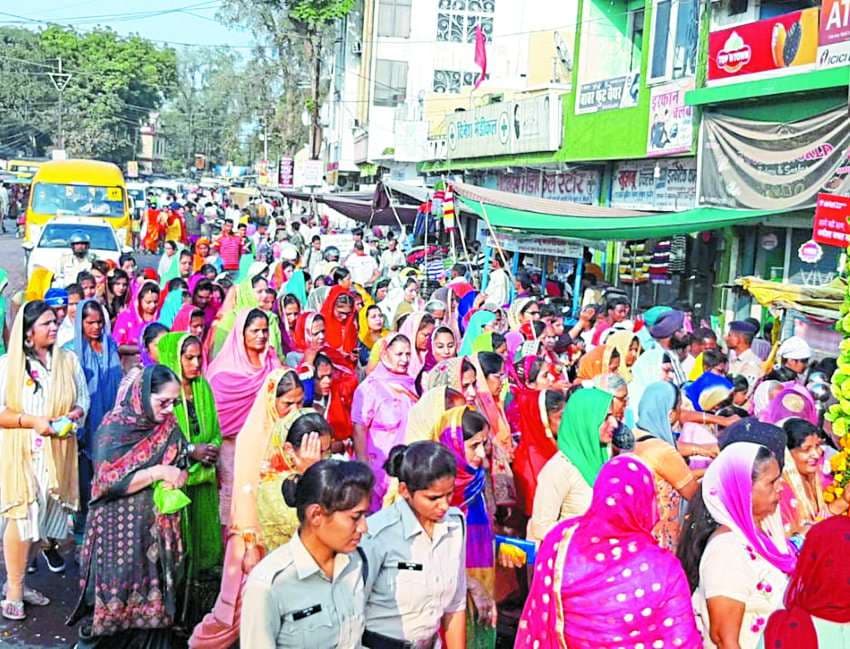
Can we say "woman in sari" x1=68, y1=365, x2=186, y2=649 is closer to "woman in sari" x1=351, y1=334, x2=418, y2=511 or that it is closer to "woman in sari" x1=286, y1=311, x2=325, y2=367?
"woman in sari" x1=351, y1=334, x2=418, y2=511

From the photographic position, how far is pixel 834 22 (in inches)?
417

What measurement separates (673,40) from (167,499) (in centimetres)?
1114

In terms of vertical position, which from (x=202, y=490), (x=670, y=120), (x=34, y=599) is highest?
(x=670, y=120)

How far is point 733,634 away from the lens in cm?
337

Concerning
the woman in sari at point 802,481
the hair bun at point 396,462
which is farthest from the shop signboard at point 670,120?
the hair bun at point 396,462

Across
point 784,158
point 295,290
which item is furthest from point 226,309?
point 784,158

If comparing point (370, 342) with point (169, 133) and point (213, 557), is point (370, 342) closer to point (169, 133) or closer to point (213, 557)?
point (213, 557)

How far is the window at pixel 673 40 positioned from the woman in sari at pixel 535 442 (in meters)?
8.86

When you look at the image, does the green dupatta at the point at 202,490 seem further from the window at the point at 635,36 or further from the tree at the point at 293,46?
the tree at the point at 293,46

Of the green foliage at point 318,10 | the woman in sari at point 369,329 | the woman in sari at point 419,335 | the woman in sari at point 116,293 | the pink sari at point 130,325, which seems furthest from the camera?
the green foliage at point 318,10

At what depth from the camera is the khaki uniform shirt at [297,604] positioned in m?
3.07

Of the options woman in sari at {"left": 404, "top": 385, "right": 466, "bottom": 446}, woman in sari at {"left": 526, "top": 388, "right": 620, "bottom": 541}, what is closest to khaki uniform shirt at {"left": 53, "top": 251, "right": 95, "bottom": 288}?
woman in sari at {"left": 404, "top": 385, "right": 466, "bottom": 446}

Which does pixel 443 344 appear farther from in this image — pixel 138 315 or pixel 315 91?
pixel 315 91

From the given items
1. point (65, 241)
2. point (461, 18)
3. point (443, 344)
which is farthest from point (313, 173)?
point (443, 344)
